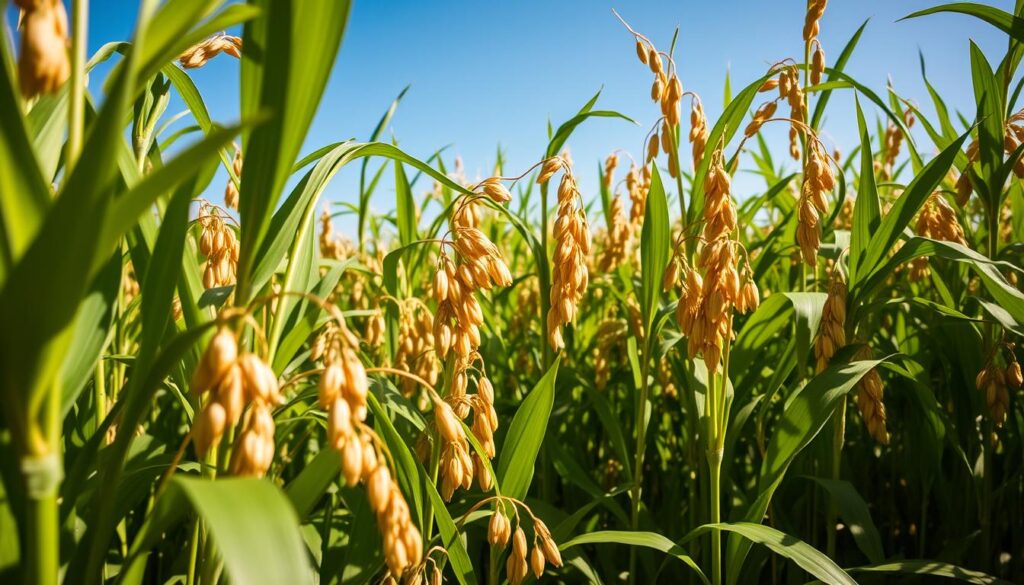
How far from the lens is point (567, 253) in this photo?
1297 millimetres

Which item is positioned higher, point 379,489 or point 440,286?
point 440,286

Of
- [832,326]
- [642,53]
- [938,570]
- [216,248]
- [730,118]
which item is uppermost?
[642,53]

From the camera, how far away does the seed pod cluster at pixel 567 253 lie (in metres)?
1.30

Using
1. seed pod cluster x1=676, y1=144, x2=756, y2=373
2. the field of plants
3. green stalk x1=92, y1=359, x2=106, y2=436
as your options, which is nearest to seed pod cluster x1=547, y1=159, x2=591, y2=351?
the field of plants

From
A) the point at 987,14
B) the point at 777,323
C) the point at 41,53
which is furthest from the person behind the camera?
the point at 777,323

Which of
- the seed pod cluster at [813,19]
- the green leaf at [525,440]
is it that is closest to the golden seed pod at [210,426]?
the green leaf at [525,440]

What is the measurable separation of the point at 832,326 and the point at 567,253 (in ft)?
2.17

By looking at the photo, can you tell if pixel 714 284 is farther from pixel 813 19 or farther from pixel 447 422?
pixel 813 19

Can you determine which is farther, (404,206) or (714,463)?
(404,206)

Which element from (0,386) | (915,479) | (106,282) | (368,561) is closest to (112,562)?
(368,561)

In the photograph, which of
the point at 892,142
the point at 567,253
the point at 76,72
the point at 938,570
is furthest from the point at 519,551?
the point at 892,142

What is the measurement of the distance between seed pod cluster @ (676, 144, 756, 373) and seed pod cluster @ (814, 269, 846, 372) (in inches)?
10.2

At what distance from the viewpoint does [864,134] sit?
58.3 inches

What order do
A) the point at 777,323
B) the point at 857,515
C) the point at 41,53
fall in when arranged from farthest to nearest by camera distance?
the point at 777,323
the point at 857,515
the point at 41,53
